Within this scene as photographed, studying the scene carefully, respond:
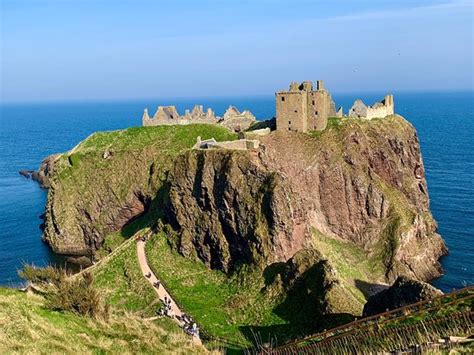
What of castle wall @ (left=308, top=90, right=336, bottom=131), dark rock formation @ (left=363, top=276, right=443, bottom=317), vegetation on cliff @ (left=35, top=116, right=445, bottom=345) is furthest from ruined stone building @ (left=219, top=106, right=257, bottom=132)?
dark rock formation @ (left=363, top=276, right=443, bottom=317)

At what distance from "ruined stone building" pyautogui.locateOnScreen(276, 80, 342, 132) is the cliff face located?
196cm

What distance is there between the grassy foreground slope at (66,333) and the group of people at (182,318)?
18.7 m

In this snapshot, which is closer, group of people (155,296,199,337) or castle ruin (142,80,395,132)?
group of people (155,296,199,337)

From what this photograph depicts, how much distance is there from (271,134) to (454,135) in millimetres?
135832

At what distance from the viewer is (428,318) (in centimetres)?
1992

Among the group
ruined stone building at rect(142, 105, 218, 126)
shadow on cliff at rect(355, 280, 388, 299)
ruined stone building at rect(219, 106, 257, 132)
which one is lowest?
shadow on cliff at rect(355, 280, 388, 299)

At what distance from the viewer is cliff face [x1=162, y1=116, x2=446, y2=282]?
188 feet

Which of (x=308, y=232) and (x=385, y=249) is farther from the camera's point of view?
(x=385, y=249)

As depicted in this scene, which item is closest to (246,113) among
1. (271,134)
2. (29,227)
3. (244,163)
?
(271,134)

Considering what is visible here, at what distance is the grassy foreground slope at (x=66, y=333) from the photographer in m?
19.4

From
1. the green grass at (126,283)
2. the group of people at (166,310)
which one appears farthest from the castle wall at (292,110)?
the group of people at (166,310)

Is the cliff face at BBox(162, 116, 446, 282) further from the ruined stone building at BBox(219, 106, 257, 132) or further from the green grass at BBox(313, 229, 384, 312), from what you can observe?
the ruined stone building at BBox(219, 106, 257, 132)

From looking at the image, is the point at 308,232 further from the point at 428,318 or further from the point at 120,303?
the point at 428,318

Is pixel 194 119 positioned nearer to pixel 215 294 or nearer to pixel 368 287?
pixel 215 294
